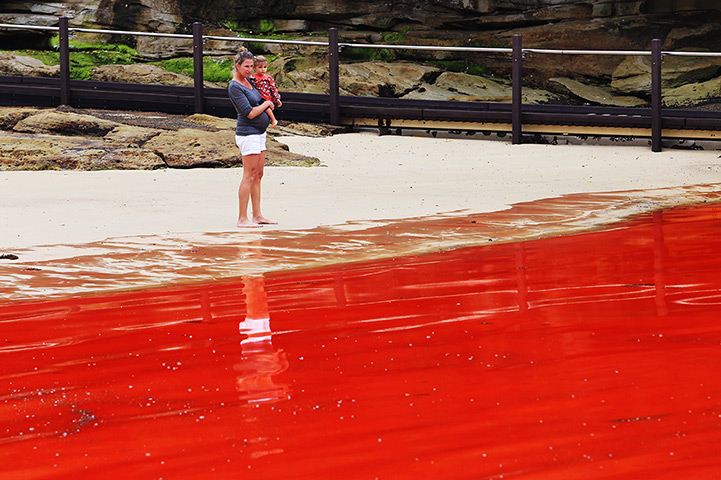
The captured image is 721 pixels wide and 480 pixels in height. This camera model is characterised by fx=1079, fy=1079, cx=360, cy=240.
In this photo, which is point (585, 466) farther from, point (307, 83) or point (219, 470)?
point (307, 83)

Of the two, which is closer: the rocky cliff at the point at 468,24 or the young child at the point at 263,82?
the young child at the point at 263,82

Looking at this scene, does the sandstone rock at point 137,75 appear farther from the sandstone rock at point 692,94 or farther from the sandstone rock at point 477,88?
the sandstone rock at point 692,94

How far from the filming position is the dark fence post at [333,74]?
647 inches

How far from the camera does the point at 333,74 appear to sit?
1652cm

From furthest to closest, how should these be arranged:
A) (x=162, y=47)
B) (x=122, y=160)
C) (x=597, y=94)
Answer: (x=162, y=47) → (x=597, y=94) → (x=122, y=160)

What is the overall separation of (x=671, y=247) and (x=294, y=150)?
7902 millimetres

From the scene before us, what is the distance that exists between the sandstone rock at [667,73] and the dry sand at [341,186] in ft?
24.1

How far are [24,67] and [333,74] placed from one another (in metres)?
6.69

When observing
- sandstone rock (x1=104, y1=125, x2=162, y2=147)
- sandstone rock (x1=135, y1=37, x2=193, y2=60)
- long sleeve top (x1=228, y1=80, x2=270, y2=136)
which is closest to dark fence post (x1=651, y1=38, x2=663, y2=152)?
sandstone rock (x1=104, y1=125, x2=162, y2=147)

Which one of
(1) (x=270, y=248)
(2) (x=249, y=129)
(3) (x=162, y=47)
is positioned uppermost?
(3) (x=162, y=47)

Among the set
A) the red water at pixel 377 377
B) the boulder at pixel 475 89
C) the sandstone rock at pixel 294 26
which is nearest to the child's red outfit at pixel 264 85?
the red water at pixel 377 377

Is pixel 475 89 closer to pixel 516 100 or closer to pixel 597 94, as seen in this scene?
pixel 597 94

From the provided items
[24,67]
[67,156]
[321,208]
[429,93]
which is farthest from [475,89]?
[321,208]

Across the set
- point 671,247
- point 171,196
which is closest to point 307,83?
point 171,196
